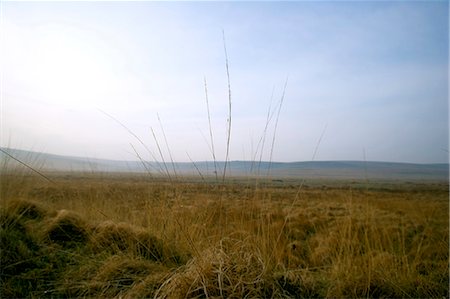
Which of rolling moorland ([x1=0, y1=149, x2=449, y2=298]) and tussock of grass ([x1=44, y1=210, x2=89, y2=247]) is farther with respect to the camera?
tussock of grass ([x1=44, y1=210, x2=89, y2=247])

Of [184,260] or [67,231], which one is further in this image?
[67,231]

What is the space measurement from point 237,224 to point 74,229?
1.92 metres

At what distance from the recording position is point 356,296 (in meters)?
2.10

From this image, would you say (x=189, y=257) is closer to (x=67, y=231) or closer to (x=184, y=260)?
(x=184, y=260)

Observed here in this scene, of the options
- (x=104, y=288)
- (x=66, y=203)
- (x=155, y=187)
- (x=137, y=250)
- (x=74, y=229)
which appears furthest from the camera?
(x=66, y=203)

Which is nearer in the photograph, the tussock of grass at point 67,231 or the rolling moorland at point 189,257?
the rolling moorland at point 189,257

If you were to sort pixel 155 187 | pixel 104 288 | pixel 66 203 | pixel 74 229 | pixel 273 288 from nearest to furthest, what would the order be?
pixel 273 288, pixel 104 288, pixel 74 229, pixel 155 187, pixel 66 203

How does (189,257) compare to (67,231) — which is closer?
(189,257)

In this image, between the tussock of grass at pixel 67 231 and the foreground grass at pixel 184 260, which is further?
the tussock of grass at pixel 67 231

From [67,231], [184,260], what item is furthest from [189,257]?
[67,231]

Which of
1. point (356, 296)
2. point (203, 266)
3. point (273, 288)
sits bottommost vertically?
point (356, 296)

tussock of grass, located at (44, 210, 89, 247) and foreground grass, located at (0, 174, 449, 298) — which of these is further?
tussock of grass, located at (44, 210, 89, 247)

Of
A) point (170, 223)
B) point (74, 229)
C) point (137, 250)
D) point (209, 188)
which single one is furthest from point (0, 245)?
point (209, 188)

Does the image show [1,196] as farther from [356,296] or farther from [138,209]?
[356,296]
